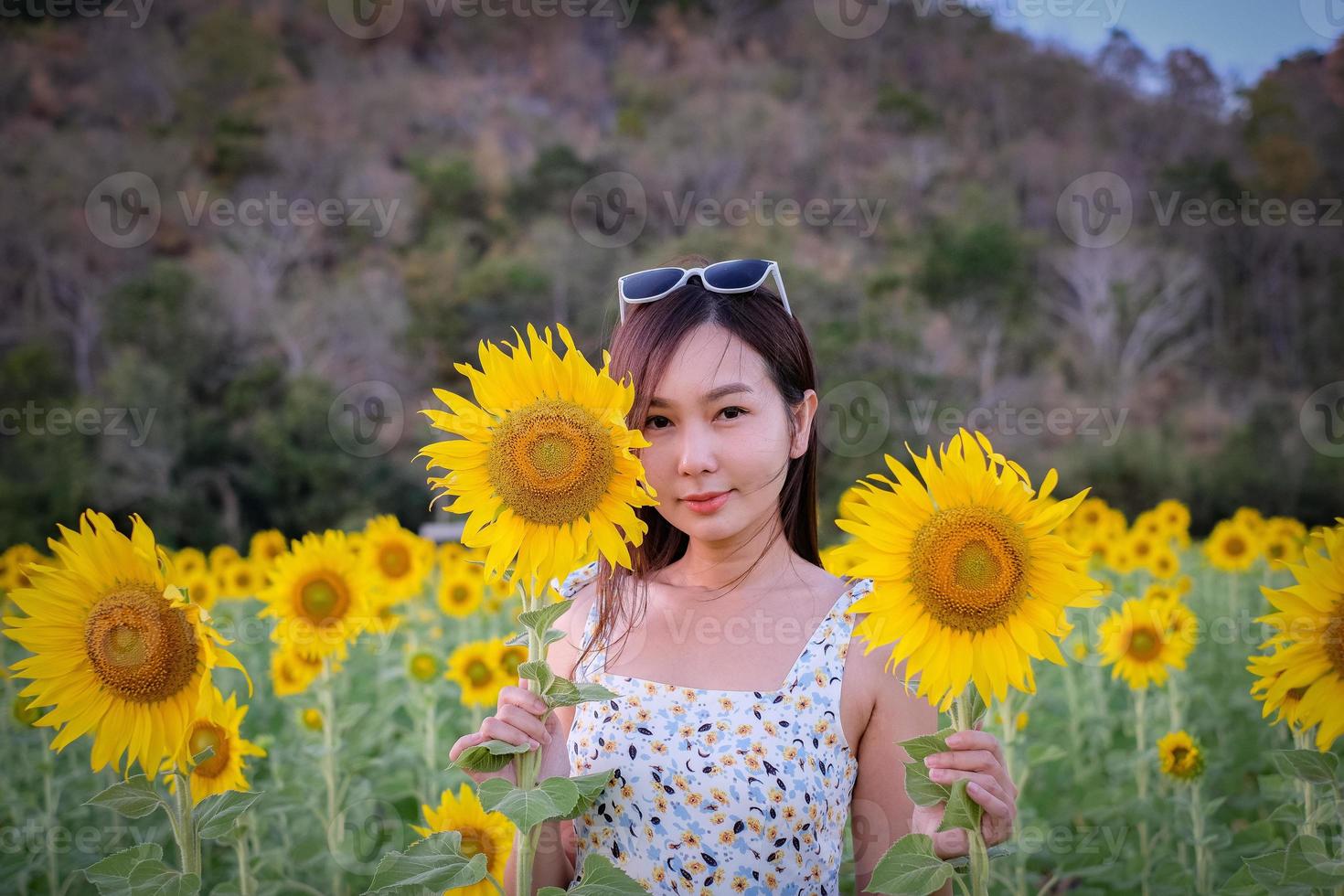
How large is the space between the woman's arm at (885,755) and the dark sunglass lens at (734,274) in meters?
0.76

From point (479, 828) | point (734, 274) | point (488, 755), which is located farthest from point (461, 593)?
point (488, 755)

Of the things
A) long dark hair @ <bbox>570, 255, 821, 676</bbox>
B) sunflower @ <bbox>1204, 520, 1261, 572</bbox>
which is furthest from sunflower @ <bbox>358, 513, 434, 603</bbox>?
sunflower @ <bbox>1204, 520, 1261, 572</bbox>

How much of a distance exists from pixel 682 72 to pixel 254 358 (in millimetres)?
31158

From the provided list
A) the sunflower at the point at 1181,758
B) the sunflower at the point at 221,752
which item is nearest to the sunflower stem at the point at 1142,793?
the sunflower at the point at 1181,758

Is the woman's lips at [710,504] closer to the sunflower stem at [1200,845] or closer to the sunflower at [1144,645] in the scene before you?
the sunflower stem at [1200,845]

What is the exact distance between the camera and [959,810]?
1.45 metres

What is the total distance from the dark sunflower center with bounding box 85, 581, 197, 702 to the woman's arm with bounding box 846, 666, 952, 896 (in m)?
1.16

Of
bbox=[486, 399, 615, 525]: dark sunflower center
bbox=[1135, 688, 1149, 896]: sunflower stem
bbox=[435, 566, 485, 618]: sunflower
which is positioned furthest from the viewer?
bbox=[435, 566, 485, 618]: sunflower

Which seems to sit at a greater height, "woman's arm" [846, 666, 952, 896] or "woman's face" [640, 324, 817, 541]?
"woman's face" [640, 324, 817, 541]

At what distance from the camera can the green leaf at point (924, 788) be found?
148cm

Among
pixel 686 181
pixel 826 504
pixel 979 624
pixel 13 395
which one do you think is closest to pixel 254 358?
pixel 13 395

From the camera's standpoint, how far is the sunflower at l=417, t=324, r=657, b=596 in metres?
1.53

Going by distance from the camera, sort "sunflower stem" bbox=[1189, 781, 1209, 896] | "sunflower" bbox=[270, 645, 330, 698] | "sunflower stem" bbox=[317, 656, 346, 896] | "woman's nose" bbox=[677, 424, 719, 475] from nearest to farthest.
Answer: "woman's nose" bbox=[677, 424, 719, 475]
"sunflower stem" bbox=[1189, 781, 1209, 896]
"sunflower stem" bbox=[317, 656, 346, 896]
"sunflower" bbox=[270, 645, 330, 698]

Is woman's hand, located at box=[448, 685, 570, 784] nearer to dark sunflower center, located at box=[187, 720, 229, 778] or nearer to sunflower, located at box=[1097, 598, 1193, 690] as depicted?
dark sunflower center, located at box=[187, 720, 229, 778]
